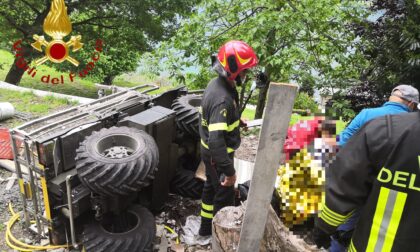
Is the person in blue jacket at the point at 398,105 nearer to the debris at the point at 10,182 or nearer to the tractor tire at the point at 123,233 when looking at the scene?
the tractor tire at the point at 123,233

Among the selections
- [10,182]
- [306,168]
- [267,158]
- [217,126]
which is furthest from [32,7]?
[267,158]

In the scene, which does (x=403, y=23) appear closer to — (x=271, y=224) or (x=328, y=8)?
(x=328, y=8)

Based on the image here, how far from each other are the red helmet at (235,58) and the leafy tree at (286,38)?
1.95 metres

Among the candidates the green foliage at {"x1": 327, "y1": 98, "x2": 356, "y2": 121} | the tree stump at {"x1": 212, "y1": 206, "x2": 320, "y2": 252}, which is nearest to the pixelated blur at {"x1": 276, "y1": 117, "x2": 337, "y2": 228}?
the tree stump at {"x1": 212, "y1": 206, "x2": 320, "y2": 252}

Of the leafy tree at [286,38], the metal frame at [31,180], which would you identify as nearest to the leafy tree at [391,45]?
the leafy tree at [286,38]

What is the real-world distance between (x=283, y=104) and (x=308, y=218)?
152 cm

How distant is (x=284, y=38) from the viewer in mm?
5676

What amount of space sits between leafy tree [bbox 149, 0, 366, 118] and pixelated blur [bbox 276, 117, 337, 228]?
2.36 metres

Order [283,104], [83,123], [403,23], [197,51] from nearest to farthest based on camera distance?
1. [283,104]
2. [83,123]
3. [403,23]
4. [197,51]

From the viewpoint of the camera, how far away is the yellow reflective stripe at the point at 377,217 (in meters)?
1.65

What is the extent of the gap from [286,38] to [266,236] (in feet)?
11.5

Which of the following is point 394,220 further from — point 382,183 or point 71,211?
point 71,211

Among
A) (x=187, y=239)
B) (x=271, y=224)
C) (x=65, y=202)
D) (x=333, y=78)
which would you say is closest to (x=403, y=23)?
(x=333, y=78)

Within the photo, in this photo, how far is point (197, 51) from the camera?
20.2ft
